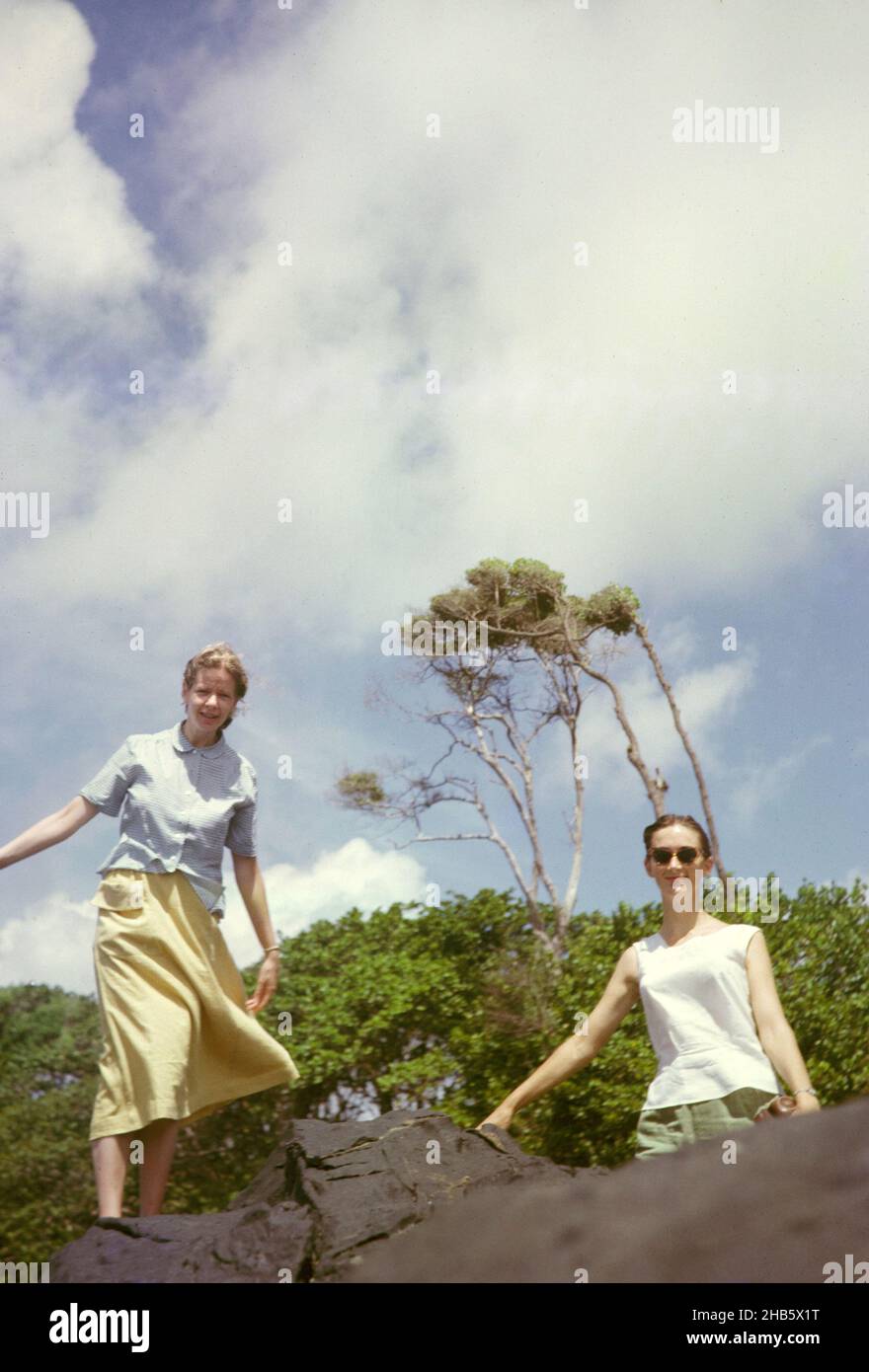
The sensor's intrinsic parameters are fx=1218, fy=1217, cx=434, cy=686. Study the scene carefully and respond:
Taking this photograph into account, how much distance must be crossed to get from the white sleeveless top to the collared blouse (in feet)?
5.73

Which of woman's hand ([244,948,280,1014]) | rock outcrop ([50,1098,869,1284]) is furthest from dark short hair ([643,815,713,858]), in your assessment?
rock outcrop ([50,1098,869,1284])

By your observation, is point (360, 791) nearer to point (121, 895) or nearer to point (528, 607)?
point (528, 607)

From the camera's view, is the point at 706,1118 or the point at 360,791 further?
the point at 360,791

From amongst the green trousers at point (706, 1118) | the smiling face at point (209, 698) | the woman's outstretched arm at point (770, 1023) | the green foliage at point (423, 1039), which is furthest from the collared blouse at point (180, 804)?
the green foliage at point (423, 1039)

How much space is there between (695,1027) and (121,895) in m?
2.08

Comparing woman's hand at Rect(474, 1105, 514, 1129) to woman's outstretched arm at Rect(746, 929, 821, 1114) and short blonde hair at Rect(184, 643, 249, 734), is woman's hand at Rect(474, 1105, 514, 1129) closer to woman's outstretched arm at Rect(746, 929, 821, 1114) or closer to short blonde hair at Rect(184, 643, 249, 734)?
woman's outstretched arm at Rect(746, 929, 821, 1114)

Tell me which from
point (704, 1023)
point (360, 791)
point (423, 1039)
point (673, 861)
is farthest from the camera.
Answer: point (360, 791)

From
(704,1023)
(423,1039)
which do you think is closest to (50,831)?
(704,1023)

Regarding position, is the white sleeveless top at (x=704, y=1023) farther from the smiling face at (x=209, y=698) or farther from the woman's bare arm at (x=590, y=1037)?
the smiling face at (x=209, y=698)

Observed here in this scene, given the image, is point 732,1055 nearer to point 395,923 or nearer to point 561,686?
point 395,923

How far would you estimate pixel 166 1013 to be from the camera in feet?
14.2

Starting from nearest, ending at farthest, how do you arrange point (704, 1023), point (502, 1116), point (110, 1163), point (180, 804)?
point (704, 1023), point (502, 1116), point (110, 1163), point (180, 804)

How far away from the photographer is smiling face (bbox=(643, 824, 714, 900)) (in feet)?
12.9
